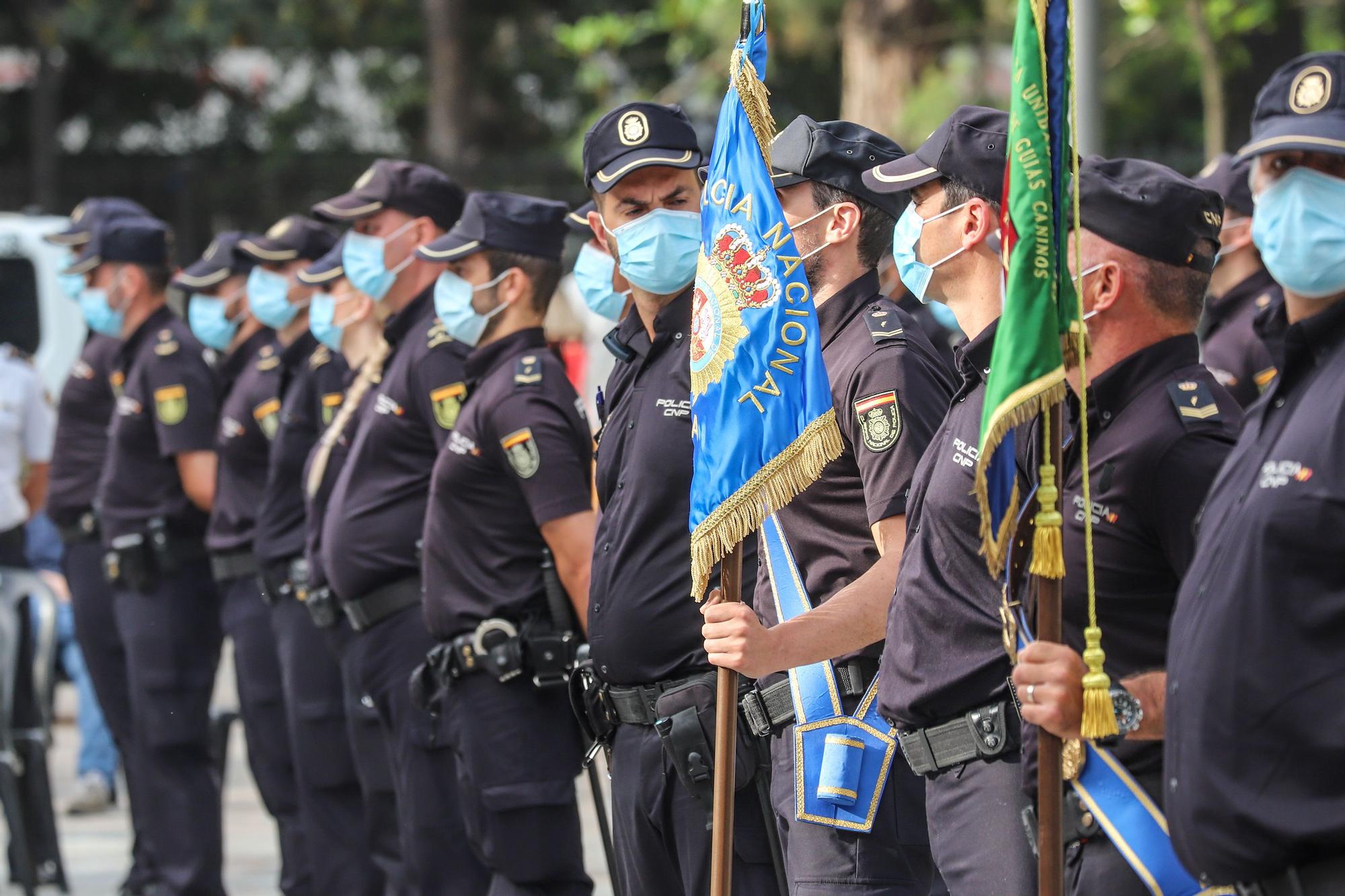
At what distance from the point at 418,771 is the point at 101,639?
3101mm

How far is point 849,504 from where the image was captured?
4.23 metres

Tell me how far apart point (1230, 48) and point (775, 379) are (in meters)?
9.27

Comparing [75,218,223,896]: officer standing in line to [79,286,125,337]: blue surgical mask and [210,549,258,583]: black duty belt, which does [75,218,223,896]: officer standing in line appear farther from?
[79,286,125,337]: blue surgical mask

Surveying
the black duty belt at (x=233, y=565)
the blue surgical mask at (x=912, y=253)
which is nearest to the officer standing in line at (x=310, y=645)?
the black duty belt at (x=233, y=565)

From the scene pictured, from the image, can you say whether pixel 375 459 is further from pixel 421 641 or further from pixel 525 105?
pixel 525 105

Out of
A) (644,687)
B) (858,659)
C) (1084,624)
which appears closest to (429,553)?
(644,687)

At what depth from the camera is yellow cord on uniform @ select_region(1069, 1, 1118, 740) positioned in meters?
2.97

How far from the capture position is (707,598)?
14.3ft

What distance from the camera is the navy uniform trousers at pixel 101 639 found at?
8.41 meters

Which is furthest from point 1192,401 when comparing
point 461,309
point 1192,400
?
point 461,309

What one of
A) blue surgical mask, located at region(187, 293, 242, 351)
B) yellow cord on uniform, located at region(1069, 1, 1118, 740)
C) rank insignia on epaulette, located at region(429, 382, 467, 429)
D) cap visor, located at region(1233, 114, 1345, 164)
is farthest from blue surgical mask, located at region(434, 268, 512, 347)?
cap visor, located at region(1233, 114, 1345, 164)

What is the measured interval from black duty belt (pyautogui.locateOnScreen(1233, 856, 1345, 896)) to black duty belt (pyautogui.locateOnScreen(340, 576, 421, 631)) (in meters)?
3.81

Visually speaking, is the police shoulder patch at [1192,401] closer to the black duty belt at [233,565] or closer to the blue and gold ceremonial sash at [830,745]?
the blue and gold ceremonial sash at [830,745]

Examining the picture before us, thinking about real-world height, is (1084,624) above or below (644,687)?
above
